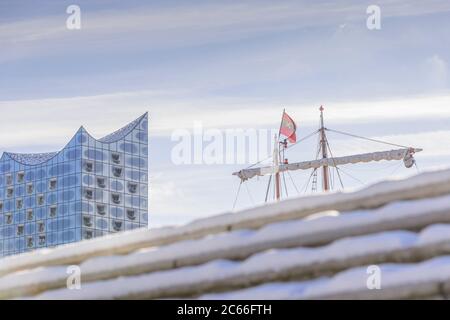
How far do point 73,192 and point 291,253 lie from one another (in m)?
108

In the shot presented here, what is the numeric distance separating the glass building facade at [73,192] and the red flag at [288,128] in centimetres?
4752

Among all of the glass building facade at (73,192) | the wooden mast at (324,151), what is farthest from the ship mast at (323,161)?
the glass building facade at (73,192)

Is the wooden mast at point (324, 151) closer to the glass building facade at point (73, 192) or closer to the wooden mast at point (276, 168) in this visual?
the wooden mast at point (276, 168)

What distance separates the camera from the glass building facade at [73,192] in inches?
4454

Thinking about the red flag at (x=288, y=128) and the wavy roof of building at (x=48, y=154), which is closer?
the red flag at (x=288, y=128)

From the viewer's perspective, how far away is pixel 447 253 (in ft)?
19.5

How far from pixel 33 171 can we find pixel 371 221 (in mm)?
111868

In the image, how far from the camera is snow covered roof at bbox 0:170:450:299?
6078 mm

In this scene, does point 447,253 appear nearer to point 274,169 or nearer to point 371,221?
point 371,221

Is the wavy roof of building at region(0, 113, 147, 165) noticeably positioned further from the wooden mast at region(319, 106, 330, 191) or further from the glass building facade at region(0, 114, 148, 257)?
the wooden mast at region(319, 106, 330, 191)

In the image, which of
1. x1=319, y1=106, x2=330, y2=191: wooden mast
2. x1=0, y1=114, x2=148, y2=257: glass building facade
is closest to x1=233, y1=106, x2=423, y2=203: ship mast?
x1=319, y1=106, x2=330, y2=191: wooden mast

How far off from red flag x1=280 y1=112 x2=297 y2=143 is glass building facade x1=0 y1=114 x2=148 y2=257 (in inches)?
1871

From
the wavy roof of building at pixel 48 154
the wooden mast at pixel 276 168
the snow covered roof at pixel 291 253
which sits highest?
the wavy roof of building at pixel 48 154

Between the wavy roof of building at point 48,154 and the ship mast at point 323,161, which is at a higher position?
the wavy roof of building at point 48,154
